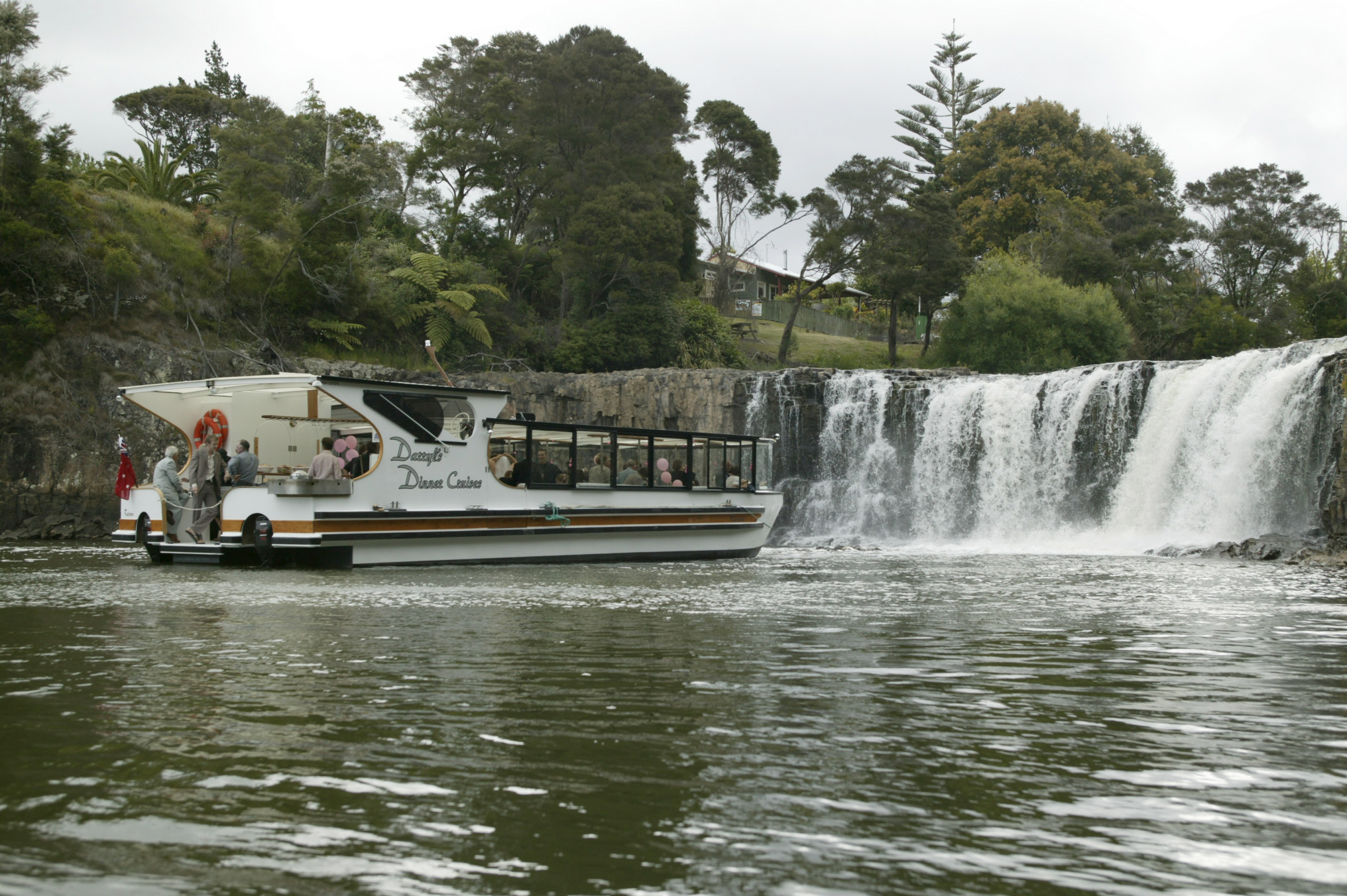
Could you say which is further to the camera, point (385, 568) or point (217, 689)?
point (385, 568)

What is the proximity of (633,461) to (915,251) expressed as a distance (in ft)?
104

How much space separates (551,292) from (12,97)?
21787mm

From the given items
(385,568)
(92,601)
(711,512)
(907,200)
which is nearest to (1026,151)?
(907,200)

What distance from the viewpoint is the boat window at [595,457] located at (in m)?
20.1

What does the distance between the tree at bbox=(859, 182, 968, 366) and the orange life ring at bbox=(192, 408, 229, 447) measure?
3495cm

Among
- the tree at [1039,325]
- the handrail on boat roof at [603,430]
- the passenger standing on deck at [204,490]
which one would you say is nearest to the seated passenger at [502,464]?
the handrail on boat roof at [603,430]

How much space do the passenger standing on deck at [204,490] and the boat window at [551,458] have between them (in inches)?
194

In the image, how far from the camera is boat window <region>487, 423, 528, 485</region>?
1902 cm

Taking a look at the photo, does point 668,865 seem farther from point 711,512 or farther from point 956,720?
point 711,512

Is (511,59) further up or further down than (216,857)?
further up

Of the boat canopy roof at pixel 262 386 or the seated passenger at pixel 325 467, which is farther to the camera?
the boat canopy roof at pixel 262 386

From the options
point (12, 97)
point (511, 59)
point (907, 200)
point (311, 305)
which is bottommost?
point (311, 305)

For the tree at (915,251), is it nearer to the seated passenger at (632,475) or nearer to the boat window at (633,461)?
the boat window at (633,461)

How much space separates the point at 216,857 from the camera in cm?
345
